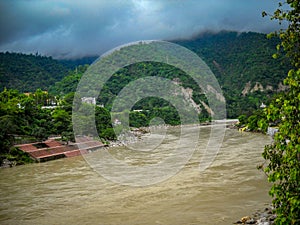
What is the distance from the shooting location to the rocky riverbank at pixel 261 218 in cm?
610

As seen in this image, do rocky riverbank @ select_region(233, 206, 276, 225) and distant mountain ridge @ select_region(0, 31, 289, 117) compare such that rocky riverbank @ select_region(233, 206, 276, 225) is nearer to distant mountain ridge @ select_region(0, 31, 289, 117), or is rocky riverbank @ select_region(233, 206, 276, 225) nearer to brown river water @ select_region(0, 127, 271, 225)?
brown river water @ select_region(0, 127, 271, 225)

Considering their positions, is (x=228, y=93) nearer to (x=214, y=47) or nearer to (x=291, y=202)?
(x=214, y=47)

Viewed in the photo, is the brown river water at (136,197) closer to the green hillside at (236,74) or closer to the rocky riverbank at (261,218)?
the rocky riverbank at (261,218)

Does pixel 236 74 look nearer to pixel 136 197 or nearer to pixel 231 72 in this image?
pixel 231 72

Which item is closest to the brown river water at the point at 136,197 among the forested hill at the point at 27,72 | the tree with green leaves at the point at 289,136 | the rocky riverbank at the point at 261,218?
the rocky riverbank at the point at 261,218

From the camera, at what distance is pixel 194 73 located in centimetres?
7388

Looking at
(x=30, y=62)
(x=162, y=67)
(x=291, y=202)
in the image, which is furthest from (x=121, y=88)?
(x=291, y=202)

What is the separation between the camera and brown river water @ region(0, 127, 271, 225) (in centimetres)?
740

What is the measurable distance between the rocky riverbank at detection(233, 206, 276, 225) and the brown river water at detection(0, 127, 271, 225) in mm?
250

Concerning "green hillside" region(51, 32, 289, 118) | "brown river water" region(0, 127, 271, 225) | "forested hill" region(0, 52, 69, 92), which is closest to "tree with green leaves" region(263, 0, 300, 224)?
"brown river water" region(0, 127, 271, 225)

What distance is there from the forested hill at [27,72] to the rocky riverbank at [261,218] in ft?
171

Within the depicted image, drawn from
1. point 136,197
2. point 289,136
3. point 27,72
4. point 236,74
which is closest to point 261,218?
point 289,136

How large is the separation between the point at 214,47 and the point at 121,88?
197 feet

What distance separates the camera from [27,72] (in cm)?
6650
